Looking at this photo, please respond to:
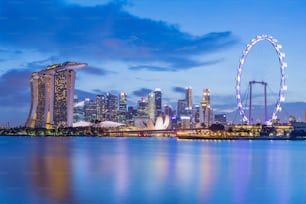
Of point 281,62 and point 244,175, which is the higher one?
point 281,62

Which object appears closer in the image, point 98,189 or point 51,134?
point 98,189

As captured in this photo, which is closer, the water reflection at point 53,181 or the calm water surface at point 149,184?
the calm water surface at point 149,184

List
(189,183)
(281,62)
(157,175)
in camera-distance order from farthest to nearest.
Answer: (281,62) → (157,175) → (189,183)

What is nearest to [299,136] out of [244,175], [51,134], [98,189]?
[51,134]

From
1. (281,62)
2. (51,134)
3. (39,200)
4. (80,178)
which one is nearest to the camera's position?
(39,200)

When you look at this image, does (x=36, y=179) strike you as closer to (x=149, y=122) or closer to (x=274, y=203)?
(x=274, y=203)

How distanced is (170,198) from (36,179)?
27.7 ft

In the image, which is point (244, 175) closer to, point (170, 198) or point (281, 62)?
point (170, 198)

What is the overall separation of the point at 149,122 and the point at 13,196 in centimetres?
13234

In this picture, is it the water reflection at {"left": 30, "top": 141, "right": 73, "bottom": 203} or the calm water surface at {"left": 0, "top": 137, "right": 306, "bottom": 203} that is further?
the water reflection at {"left": 30, "top": 141, "right": 73, "bottom": 203}

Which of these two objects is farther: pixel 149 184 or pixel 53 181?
pixel 53 181

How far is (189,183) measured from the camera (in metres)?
Answer: 24.3

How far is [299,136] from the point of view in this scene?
400 ft

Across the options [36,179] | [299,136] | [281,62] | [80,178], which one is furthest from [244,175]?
[299,136]
